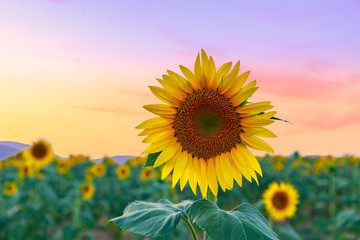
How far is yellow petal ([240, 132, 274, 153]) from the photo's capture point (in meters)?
2.04

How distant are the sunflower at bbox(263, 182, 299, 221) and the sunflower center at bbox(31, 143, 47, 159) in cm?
500

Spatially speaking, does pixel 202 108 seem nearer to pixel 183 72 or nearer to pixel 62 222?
pixel 183 72

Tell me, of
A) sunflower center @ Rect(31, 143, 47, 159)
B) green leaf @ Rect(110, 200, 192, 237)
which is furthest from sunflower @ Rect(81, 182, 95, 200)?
green leaf @ Rect(110, 200, 192, 237)

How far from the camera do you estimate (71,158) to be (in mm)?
13117

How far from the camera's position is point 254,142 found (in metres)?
2.08

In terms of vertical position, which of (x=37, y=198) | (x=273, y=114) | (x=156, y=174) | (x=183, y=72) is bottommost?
(x=37, y=198)

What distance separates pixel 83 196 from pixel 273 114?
5928mm

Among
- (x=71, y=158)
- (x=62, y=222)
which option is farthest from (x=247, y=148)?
(x=71, y=158)

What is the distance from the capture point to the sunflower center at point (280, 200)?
546 cm

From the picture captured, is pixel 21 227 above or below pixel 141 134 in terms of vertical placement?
below

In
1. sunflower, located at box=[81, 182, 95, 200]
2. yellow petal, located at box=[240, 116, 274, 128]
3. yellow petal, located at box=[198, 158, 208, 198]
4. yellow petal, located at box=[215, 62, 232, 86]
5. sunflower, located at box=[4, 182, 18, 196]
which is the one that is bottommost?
sunflower, located at box=[4, 182, 18, 196]

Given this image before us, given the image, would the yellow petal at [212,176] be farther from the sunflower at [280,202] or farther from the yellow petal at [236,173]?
the sunflower at [280,202]

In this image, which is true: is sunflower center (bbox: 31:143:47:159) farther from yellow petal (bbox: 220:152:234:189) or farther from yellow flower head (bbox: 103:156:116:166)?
yellow petal (bbox: 220:152:234:189)

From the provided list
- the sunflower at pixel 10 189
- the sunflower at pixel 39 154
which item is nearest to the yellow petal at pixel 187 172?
the sunflower at pixel 10 189
